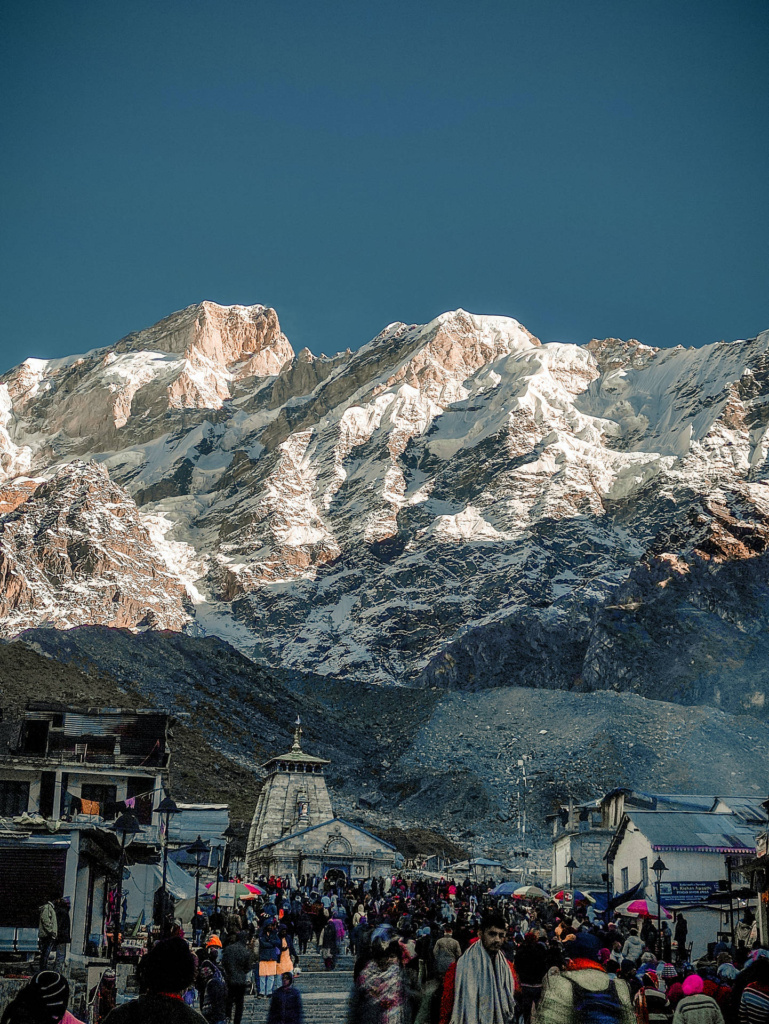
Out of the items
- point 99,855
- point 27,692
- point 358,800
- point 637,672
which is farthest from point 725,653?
→ point 99,855

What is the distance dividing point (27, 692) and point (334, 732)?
4261cm

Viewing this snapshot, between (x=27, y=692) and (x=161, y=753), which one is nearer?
(x=161, y=753)

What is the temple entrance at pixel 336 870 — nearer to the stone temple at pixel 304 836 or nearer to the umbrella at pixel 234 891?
the stone temple at pixel 304 836

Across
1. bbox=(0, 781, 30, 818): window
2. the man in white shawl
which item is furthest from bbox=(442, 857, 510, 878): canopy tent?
the man in white shawl

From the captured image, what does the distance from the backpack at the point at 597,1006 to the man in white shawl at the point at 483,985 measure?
1159mm

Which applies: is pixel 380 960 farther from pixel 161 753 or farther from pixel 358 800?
pixel 358 800

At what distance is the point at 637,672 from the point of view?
565 feet

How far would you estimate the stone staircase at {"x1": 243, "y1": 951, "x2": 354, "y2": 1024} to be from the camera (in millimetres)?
18500

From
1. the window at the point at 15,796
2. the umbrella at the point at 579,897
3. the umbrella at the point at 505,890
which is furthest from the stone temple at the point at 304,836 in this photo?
the window at the point at 15,796

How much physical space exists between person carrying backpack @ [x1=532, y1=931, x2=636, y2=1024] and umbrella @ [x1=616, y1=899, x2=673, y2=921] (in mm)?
26522

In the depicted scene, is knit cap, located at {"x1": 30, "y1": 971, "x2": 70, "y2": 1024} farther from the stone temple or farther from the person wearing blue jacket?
the stone temple

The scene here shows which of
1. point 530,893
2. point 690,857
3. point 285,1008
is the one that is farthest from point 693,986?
point 530,893

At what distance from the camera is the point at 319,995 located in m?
21.3

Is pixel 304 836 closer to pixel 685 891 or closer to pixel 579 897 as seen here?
pixel 579 897
